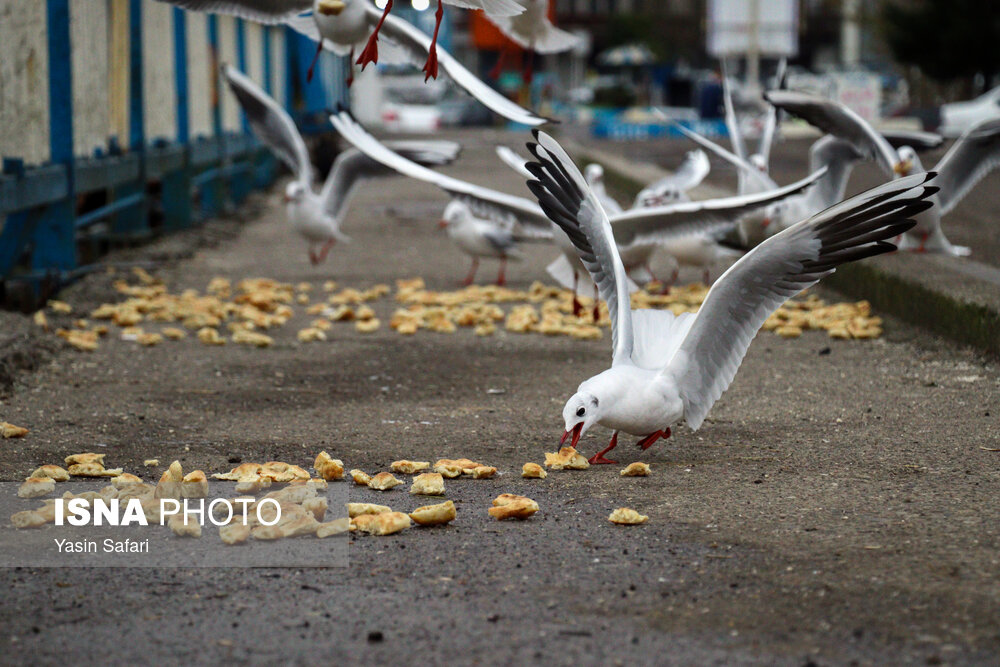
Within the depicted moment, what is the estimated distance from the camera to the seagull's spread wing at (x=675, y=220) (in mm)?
6078

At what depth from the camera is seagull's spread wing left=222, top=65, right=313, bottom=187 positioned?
9.20 m

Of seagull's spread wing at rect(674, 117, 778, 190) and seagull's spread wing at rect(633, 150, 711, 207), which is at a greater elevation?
seagull's spread wing at rect(674, 117, 778, 190)

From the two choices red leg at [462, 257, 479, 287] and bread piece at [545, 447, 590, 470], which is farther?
red leg at [462, 257, 479, 287]

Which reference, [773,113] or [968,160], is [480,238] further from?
[968,160]

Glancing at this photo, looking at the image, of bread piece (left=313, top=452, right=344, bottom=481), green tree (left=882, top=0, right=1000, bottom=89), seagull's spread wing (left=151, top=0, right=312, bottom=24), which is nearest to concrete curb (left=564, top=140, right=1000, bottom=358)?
bread piece (left=313, top=452, right=344, bottom=481)

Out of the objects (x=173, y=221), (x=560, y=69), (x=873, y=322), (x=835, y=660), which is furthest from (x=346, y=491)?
(x=560, y=69)

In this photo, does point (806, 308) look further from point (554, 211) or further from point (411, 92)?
point (411, 92)

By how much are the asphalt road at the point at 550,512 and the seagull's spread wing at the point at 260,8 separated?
1545 mm

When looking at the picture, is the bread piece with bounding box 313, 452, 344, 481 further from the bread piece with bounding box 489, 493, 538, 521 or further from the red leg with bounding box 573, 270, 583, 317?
the red leg with bounding box 573, 270, 583, 317

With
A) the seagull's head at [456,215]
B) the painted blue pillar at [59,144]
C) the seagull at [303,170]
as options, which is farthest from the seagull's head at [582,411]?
the seagull at [303,170]

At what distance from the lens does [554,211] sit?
15.1 feet

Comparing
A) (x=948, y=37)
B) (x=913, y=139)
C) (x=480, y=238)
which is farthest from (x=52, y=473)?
(x=948, y=37)

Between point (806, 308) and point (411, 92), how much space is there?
1550 inches

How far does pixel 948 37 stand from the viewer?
2991 centimetres
